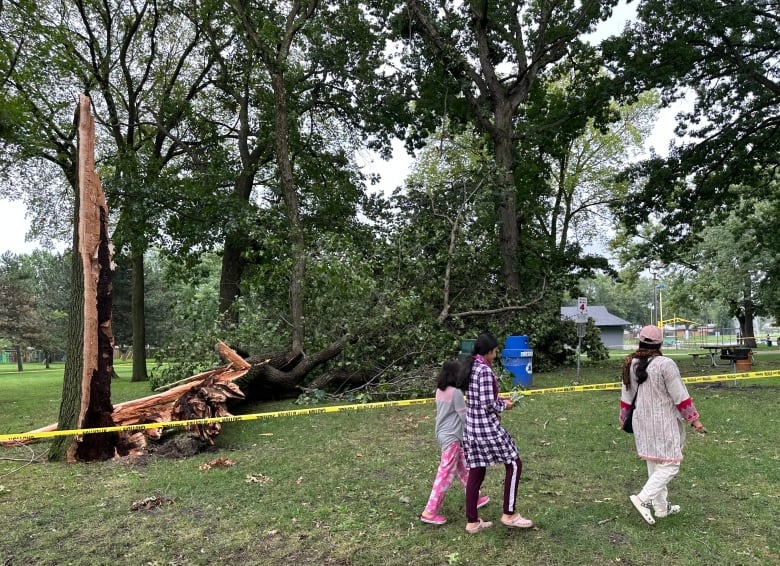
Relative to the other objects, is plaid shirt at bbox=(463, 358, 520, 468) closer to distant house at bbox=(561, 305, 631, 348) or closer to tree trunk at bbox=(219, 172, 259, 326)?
tree trunk at bbox=(219, 172, 259, 326)

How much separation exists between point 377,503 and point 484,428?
126cm

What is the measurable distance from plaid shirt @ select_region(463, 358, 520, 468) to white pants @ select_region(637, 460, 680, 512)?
94cm

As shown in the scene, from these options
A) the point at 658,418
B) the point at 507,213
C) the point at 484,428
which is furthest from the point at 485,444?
the point at 507,213

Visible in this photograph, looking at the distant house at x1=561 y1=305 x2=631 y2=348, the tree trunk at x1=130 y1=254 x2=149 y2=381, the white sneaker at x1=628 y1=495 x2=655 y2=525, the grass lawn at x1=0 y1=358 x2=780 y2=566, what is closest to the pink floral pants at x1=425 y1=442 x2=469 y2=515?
the grass lawn at x1=0 y1=358 x2=780 y2=566

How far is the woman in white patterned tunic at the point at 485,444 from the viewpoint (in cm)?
349

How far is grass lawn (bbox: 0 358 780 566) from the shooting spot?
330 centimetres

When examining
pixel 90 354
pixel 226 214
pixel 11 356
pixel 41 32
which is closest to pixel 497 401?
pixel 90 354

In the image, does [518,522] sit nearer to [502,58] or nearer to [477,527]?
[477,527]

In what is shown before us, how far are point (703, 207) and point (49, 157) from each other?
1903 centimetres

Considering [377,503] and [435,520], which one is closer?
[435,520]

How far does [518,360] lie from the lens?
10.4 metres

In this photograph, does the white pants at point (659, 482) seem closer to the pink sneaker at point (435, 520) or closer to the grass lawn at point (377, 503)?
the grass lawn at point (377, 503)

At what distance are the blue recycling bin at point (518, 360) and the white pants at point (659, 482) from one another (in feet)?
22.2

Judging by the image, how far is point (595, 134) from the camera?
25.5 meters
